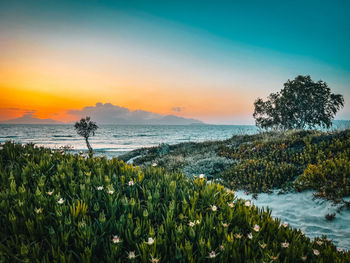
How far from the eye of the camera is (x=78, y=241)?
7.97ft

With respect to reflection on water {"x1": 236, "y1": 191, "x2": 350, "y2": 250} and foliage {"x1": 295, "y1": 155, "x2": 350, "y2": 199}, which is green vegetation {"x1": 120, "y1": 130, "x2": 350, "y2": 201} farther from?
reflection on water {"x1": 236, "y1": 191, "x2": 350, "y2": 250}

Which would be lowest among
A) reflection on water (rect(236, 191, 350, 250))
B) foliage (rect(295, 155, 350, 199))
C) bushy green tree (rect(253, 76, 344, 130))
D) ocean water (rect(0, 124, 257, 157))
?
ocean water (rect(0, 124, 257, 157))

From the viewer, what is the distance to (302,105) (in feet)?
75.6

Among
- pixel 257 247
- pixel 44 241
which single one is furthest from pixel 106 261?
pixel 257 247

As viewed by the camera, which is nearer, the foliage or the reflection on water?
the reflection on water

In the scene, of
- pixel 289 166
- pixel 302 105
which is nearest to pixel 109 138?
pixel 302 105

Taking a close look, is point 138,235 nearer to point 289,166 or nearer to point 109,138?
point 289,166

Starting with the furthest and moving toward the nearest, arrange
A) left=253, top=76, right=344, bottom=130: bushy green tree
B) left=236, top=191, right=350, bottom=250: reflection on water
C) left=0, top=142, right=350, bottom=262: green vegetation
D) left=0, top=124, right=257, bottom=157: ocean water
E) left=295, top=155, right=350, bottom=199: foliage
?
left=0, top=124, right=257, bottom=157: ocean water
left=253, top=76, right=344, bottom=130: bushy green tree
left=295, top=155, right=350, bottom=199: foliage
left=236, top=191, right=350, bottom=250: reflection on water
left=0, top=142, right=350, bottom=262: green vegetation

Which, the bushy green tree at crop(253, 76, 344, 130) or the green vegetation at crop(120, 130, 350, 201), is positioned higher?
the bushy green tree at crop(253, 76, 344, 130)

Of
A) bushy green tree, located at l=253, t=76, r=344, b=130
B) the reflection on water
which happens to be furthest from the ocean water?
the reflection on water

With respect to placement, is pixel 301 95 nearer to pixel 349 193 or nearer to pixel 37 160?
pixel 349 193

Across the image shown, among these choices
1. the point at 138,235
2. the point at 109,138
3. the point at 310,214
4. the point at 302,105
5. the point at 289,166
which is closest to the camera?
the point at 138,235

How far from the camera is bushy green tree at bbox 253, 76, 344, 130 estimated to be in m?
22.3

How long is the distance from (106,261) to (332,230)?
220 inches
